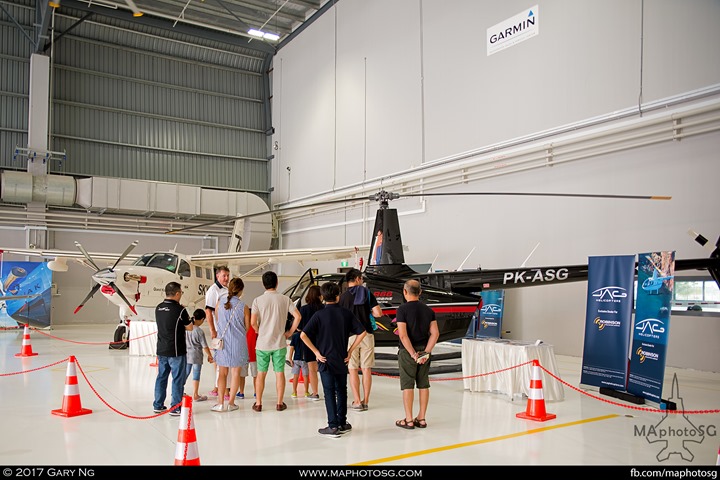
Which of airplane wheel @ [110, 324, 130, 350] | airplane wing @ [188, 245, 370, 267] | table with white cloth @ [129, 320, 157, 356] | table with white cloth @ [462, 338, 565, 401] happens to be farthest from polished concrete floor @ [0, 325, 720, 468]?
airplane wing @ [188, 245, 370, 267]

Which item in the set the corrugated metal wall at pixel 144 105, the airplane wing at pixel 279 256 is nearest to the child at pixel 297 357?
the airplane wing at pixel 279 256

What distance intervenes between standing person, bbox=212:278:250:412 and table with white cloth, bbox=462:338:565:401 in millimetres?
3267

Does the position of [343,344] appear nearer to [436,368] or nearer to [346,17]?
[436,368]

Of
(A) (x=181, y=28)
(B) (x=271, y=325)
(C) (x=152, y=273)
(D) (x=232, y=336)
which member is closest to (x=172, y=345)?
(D) (x=232, y=336)

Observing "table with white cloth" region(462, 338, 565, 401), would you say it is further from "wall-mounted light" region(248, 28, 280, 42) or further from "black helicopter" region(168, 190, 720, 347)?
"wall-mounted light" region(248, 28, 280, 42)

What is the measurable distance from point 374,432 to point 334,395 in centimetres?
59

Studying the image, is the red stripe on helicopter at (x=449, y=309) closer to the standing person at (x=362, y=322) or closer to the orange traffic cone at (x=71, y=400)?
the standing person at (x=362, y=322)

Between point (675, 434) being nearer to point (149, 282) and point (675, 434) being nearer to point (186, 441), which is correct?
point (186, 441)

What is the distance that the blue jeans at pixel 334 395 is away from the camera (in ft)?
16.8

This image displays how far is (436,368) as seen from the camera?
9.30 m

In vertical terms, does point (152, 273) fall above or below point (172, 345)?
above

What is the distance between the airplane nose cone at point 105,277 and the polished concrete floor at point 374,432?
337cm

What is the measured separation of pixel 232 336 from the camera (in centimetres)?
627

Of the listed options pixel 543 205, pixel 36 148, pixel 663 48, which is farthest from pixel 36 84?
pixel 663 48
